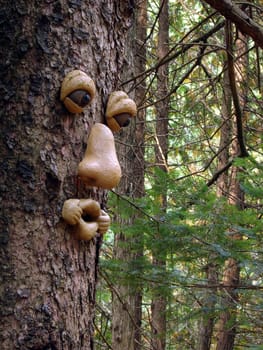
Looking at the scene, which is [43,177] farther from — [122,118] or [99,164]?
[122,118]

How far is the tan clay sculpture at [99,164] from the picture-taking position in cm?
139

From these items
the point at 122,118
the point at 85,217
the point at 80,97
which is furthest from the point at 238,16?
the point at 85,217

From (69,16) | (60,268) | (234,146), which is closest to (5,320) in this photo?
(60,268)

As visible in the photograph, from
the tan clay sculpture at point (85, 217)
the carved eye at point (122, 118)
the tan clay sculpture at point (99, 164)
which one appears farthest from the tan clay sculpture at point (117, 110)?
the tan clay sculpture at point (85, 217)

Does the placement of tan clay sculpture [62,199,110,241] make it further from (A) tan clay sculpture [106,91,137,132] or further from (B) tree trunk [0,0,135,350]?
(A) tan clay sculpture [106,91,137,132]

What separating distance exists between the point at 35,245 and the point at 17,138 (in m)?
0.27

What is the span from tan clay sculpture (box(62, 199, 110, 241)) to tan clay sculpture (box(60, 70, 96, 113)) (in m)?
0.24

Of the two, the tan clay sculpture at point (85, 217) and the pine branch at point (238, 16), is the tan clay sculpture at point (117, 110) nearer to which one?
the tan clay sculpture at point (85, 217)

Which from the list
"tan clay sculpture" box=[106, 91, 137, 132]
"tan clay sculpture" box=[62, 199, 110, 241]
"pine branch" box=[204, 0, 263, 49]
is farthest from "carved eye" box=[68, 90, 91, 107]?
"pine branch" box=[204, 0, 263, 49]

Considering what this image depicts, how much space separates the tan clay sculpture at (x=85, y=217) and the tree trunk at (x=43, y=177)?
0.08 feet

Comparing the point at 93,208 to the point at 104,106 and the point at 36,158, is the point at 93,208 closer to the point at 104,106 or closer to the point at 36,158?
the point at 36,158

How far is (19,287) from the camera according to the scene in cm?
128

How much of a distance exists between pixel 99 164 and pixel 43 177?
0.15 metres

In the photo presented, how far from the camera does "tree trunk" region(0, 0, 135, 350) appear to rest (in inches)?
50.8
